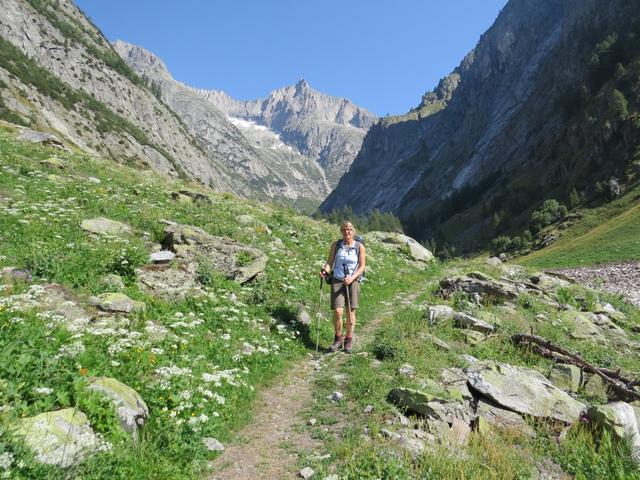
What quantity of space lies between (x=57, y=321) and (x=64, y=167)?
21.1m

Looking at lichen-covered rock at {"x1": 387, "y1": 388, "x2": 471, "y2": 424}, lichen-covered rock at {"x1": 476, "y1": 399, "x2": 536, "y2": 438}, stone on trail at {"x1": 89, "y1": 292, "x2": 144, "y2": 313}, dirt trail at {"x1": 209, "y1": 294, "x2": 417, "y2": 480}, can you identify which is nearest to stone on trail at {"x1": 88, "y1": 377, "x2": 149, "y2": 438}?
dirt trail at {"x1": 209, "y1": 294, "x2": 417, "y2": 480}

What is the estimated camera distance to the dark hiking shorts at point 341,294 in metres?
11.9

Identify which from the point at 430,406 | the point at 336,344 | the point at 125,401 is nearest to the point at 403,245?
the point at 336,344

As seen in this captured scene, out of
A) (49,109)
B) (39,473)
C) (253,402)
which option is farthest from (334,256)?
(49,109)

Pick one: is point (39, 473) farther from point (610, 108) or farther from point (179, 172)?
point (179, 172)

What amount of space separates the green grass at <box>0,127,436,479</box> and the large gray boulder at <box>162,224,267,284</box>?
1.38 ft

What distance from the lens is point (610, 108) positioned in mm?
102438

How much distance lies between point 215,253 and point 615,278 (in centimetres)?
3289

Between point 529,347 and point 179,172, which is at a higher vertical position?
point 179,172

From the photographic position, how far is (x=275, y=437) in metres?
7.09

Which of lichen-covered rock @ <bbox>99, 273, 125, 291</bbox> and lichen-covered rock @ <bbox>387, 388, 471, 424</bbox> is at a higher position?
lichen-covered rock @ <bbox>99, 273, 125, 291</bbox>

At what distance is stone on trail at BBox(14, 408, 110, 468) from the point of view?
4.45 meters

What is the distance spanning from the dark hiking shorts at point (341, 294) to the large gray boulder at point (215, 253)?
361 cm

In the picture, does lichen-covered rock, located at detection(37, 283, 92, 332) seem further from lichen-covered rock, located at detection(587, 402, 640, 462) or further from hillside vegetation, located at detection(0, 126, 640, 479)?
lichen-covered rock, located at detection(587, 402, 640, 462)
